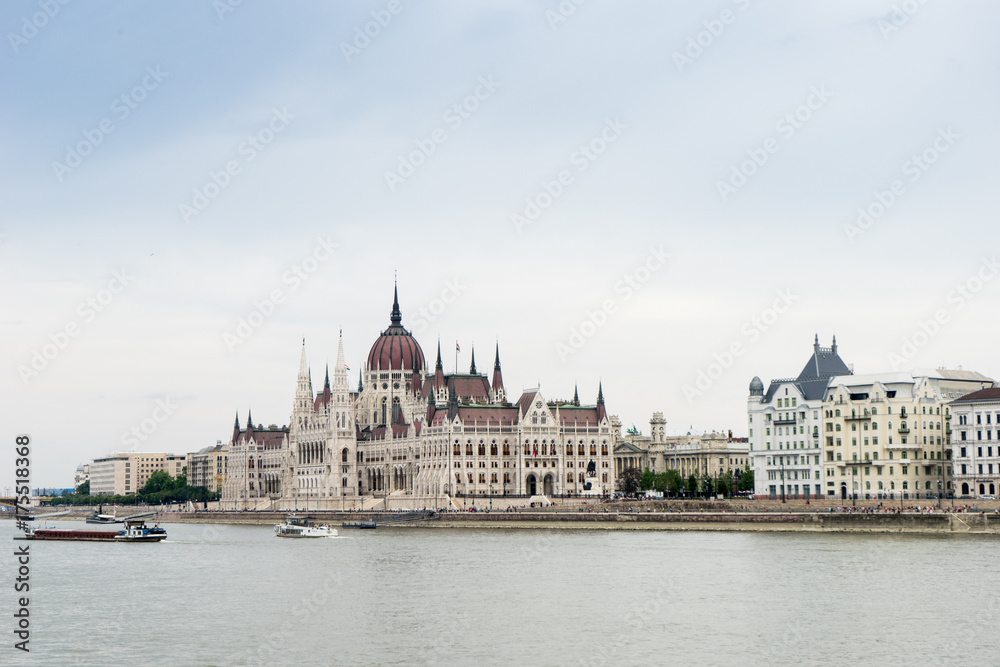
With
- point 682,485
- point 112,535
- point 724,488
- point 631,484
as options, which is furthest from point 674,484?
point 112,535

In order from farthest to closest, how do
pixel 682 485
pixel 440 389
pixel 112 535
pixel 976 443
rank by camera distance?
pixel 440 389 → pixel 682 485 → pixel 112 535 → pixel 976 443

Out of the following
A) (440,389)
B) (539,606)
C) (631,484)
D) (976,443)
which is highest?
(440,389)

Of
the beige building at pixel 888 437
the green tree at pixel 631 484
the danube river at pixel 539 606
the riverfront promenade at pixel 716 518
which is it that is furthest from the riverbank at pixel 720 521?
the green tree at pixel 631 484

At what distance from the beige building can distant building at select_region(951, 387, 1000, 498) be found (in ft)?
11.5

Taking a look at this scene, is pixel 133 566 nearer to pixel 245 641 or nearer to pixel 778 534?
pixel 245 641

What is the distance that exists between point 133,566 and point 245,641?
140 feet

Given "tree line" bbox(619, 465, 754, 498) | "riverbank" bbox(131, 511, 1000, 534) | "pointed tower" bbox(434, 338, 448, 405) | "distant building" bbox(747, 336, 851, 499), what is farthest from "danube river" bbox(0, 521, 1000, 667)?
"pointed tower" bbox(434, 338, 448, 405)

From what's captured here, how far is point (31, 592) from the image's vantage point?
69688 millimetres

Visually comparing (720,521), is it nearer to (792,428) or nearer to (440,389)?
(792,428)

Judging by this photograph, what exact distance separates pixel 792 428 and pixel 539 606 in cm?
8477

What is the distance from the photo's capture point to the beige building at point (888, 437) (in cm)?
12750

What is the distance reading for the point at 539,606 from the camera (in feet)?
197

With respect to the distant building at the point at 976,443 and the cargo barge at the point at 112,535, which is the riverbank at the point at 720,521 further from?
the cargo barge at the point at 112,535

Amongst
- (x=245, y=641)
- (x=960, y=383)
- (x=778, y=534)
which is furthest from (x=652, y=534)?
(x=245, y=641)
